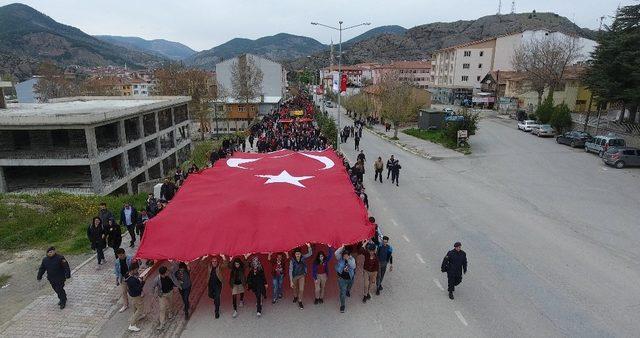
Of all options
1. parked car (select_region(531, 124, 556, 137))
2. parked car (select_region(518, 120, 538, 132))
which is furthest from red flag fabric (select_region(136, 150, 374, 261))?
parked car (select_region(518, 120, 538, 132))

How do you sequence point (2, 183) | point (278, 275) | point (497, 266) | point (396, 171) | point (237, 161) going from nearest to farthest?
point (278, 275)
point (497, 266)
point (237, 161)
point (396, 171)
point (2, 183)

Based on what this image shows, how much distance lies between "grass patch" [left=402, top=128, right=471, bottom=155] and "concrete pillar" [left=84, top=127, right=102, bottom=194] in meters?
25.7

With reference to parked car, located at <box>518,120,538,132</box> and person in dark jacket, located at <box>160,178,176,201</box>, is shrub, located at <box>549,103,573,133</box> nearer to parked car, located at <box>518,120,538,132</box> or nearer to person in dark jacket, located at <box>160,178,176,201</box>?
parked car, located at <box>518,120,538,132</box>

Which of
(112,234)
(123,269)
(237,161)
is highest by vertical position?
(237,161)

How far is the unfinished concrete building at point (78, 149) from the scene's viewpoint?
2334 centimetres

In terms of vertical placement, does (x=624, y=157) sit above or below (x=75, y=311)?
above

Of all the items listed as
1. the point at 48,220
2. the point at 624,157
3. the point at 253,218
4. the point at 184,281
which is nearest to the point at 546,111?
the point at 624,157

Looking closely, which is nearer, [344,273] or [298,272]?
[344,273]

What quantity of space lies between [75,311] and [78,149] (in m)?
20.6

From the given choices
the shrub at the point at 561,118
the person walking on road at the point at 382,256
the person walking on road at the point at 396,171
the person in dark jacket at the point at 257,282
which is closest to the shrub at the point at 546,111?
the shrub at the point at 561,118

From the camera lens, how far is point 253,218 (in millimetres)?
9922

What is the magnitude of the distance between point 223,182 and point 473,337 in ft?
27.9

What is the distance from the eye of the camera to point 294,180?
13.1m

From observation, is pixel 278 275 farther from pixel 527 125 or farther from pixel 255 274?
pixel 527 125
